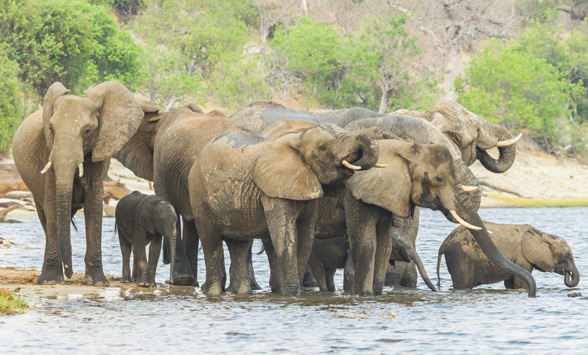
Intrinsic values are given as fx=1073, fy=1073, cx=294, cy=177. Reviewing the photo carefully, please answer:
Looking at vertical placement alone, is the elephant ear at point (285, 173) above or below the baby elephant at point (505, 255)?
above

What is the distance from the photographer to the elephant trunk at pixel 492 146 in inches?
616

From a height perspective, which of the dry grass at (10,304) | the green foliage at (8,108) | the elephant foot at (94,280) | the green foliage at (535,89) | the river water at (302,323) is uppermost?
the green foliage at (535,89)

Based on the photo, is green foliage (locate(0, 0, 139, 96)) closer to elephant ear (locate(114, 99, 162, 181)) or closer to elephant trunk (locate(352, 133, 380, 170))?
elephant ear (locate(114, 99, 162, 181))

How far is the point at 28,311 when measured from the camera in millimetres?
10055

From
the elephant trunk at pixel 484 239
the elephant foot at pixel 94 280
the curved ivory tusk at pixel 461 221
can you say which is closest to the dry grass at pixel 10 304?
the elephant foot at pixel 94 280

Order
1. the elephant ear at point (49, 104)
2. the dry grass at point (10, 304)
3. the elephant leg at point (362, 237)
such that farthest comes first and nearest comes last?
the elephant ear at point (49, 104), the elephant leg at point (362, 237), the dry grass at point (10, 304)

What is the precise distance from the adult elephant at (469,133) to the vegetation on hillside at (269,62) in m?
27.8

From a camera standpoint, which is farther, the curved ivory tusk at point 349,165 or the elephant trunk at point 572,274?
the elephant trunk at point 572,274

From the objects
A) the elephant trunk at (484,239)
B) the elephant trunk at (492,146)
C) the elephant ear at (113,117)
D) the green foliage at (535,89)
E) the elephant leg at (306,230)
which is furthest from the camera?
the green foliage at (535,89)

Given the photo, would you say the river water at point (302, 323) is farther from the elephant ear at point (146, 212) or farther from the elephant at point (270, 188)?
the elephant ear at point (146, 212)

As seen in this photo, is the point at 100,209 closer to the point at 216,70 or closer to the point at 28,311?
the point at 28,311

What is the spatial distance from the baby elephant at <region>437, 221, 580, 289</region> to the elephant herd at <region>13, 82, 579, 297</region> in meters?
0.16

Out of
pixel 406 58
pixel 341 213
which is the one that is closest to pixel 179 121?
pixel 341 213

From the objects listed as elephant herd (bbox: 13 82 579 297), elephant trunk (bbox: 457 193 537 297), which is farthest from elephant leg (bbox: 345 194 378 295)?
elephant trunk (bbox: 457 193 537 297)
